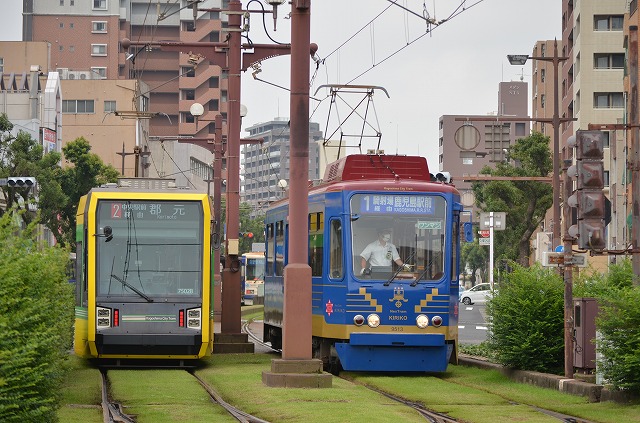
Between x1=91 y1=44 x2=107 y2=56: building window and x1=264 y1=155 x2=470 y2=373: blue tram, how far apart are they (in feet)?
392

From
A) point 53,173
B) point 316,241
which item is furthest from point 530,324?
point 53,173

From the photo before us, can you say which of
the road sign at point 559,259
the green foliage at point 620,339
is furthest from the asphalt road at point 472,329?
the green foliage at point 620,339

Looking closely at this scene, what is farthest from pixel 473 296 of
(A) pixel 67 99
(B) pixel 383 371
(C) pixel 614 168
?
(B) pixel 383 371

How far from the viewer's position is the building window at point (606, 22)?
85.1 m

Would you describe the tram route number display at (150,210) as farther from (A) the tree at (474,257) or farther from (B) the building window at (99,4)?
(B) the building window at (99,4)

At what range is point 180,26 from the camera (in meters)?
149

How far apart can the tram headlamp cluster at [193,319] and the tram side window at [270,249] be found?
16.4 feet

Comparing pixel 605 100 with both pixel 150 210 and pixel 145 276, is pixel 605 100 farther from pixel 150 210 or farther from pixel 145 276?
pixel 145 276

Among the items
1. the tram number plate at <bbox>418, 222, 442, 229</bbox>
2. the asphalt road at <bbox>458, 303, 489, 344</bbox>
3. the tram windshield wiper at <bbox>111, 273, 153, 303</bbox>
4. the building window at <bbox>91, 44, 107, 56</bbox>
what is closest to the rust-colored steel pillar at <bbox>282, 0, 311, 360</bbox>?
the tram number plate at <bbox>418, 222, 442, 229</bbox>

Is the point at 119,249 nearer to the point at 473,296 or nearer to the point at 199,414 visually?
the point at 199,414

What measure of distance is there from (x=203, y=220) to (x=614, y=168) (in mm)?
50628

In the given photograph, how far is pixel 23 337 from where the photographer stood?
432 inches

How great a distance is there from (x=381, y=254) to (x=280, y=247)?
16.4 ft

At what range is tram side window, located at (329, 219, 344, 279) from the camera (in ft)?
73.8
